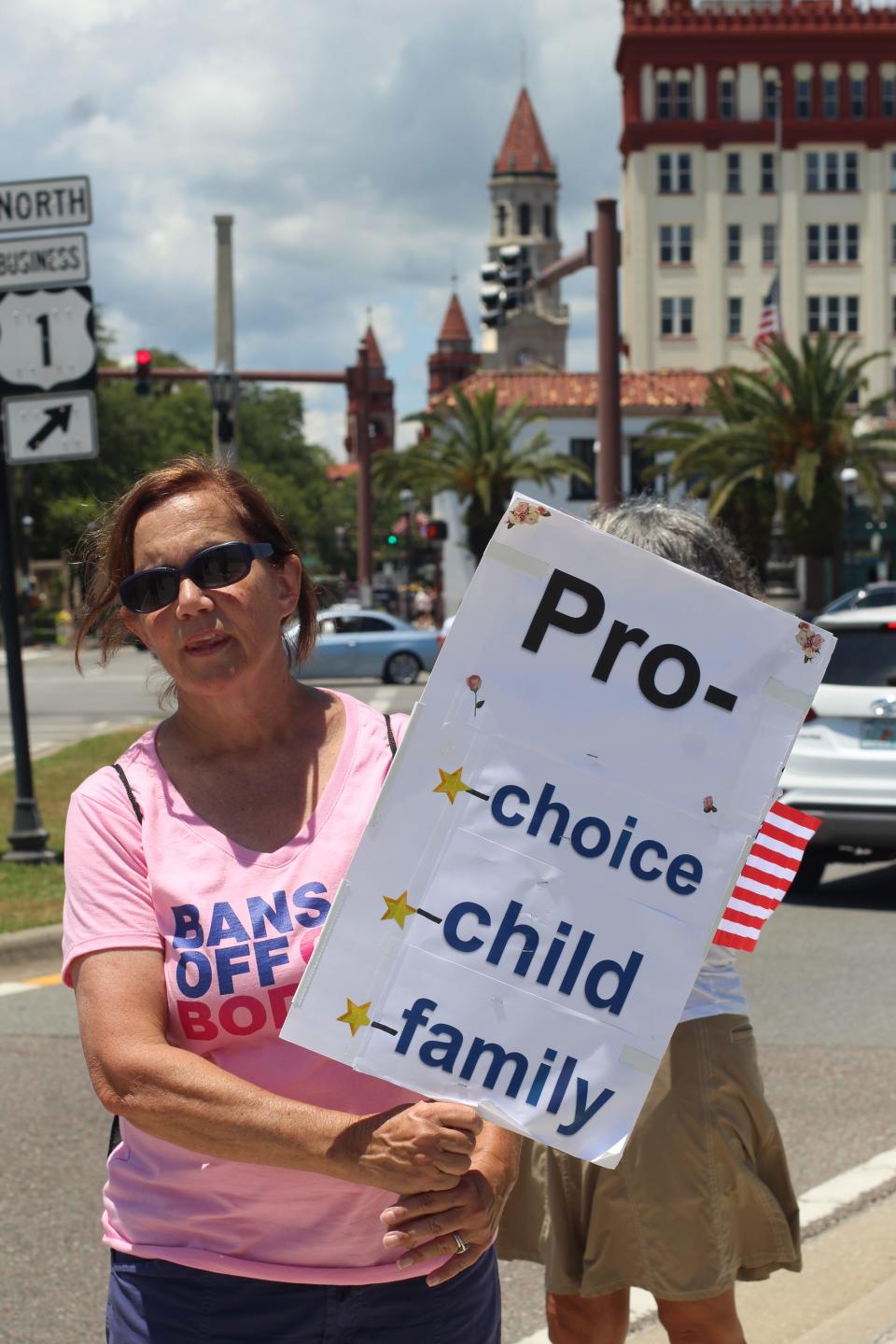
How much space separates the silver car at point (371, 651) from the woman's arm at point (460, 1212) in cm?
2967

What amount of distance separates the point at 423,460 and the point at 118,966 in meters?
50.0

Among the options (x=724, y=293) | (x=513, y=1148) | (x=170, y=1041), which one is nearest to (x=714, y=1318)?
(x=513, y=1148)

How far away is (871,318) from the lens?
85.6 metres

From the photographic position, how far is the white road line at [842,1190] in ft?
15.6

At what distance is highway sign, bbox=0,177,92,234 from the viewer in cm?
1002

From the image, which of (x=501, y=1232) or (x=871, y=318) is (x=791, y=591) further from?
(x=501, y=1232)

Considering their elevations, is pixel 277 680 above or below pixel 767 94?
below

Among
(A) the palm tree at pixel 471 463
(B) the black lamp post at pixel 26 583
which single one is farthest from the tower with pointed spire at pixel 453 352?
(A) the palm tree at pixel 471 463

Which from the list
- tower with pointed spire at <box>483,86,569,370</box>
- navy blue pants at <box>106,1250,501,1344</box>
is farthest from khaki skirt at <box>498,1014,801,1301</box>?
tower with pointed spire at <box>483,86,569,370</box>

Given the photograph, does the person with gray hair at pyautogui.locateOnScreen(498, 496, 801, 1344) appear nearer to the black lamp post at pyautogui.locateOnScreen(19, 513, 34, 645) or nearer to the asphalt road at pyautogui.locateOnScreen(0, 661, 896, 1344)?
the asphalt road at pyautogui.locateOnScreen(0, 661, 896, 1344)

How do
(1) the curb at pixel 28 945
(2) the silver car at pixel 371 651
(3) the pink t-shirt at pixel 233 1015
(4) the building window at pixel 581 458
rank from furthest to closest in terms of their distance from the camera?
(4) the building window at pixel 581 458, (2) the silver car at pixel 371 651, (1) the curb at pixel 28 945, (3) the pink t-shirt at pixel 233 1015

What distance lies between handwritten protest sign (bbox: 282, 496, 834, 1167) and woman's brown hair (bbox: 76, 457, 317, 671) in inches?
17.7

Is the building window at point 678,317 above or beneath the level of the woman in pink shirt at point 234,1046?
above

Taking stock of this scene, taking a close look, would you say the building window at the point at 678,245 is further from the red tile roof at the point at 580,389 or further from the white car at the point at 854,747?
the white car at the point at 854,747
